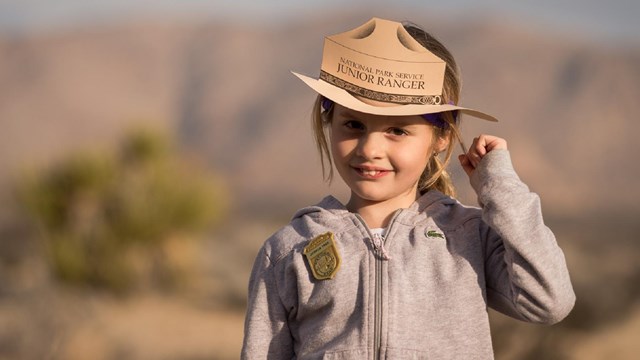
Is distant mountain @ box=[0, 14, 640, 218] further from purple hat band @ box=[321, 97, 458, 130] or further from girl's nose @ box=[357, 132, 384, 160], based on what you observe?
girl's nose @ box=[357, 132, 384, 160]

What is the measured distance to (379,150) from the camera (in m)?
2.75

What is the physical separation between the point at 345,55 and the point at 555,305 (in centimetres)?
89

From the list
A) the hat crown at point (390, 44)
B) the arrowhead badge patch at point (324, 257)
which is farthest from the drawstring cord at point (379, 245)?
the hat crown at point (390, 44)

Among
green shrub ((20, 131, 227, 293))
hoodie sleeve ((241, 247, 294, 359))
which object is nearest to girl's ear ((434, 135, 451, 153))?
hoodie sleeve ((241, 247, 294, 359))

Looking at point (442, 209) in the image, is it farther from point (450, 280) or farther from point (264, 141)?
point (264, 141)

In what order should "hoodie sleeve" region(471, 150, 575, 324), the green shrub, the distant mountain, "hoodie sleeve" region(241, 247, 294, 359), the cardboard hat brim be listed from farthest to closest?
the distant mountain < the green shrub < "hoodie sleeve" region(241, 247, 294, 359) < the cardboard hat brim < "hoodie sleeve" region(471, 150, 575, 324)

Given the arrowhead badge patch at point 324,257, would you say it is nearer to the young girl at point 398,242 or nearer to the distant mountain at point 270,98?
the young girl at point 398,242

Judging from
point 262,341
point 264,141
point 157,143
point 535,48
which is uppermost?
point 262,341

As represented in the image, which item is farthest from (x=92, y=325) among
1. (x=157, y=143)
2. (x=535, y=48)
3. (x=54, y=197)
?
(x=535, y=48)

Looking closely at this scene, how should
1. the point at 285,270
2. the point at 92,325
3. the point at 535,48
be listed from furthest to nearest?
1. the point at 535,48
2. the point at 92,325
3. the point at 285,270

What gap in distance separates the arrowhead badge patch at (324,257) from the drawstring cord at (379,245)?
0.11m

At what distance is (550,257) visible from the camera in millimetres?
2635

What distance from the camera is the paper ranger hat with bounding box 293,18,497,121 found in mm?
2789

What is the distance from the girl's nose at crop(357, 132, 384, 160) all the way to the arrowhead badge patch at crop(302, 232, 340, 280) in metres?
0.24
